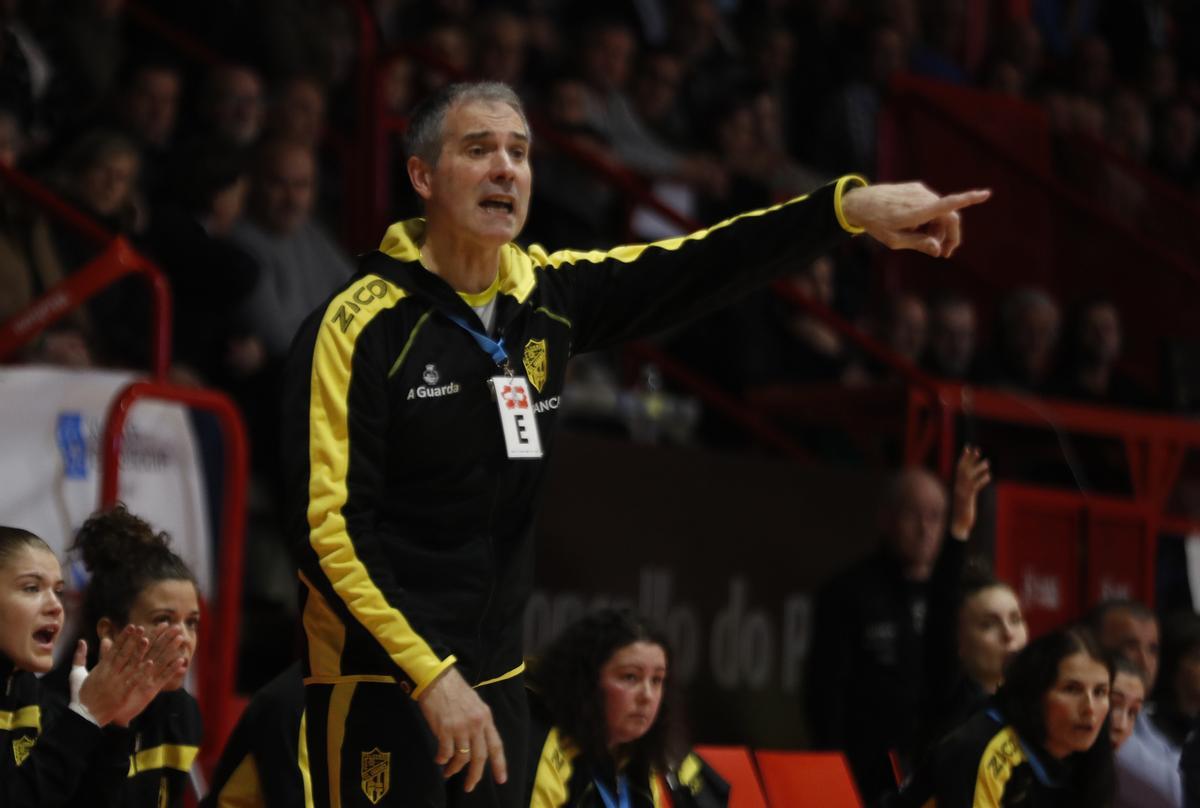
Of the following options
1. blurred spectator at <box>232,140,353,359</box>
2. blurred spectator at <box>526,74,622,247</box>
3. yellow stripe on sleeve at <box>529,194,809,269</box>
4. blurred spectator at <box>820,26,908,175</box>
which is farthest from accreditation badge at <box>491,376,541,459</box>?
blurred spectator at <box>820,26,908,175</box>

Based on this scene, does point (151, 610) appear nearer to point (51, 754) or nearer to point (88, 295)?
point (51, 754)

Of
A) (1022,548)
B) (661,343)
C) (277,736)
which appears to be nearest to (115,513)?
(277,736)

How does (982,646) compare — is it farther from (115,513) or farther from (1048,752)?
(115,513)

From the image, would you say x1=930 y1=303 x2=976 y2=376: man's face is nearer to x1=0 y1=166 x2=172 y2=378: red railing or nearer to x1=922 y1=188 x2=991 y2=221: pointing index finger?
x1=0 y1=166 x2=172 y2=378: red railing

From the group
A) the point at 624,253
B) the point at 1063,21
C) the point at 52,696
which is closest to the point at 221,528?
the point at 52,696

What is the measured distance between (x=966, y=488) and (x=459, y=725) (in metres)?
3.39

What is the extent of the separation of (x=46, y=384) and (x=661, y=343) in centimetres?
393

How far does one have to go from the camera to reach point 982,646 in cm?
642

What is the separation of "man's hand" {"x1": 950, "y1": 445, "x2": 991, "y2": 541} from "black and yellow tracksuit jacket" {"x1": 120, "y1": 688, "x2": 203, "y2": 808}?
267cm

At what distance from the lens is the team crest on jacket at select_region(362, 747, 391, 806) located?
3631mm

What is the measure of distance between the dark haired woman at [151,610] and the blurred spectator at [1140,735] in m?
3.21

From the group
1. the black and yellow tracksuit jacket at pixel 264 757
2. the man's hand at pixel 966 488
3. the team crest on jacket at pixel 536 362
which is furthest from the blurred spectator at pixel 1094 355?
the team crest on jacket at pixel 536 362

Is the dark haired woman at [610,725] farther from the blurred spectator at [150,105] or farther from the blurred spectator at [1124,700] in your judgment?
the blurred spectator at [150,105]

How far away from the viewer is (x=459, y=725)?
135 inches
